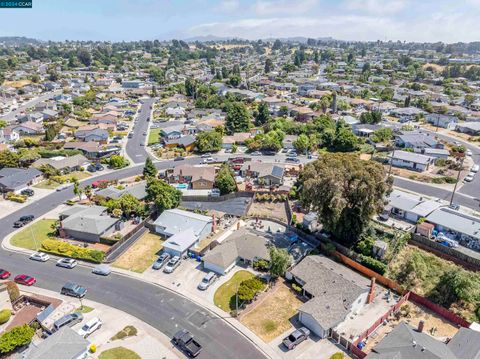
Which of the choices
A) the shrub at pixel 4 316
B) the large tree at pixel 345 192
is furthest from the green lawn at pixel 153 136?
the shrub at pixel 4 316

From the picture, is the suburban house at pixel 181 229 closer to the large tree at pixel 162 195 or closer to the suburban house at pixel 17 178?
the large tree at pixel 162 195

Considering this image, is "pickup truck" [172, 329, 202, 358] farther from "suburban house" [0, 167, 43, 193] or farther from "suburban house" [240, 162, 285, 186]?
"suburban house" [0, 167, 43, 193]

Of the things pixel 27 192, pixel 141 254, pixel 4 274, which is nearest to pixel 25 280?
pixel 4 274

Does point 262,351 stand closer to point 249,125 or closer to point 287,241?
point 287,241

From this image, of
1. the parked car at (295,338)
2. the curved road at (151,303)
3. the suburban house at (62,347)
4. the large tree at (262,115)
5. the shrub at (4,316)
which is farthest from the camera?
the large tree at (262,115)

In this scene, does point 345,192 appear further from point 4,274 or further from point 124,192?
point 4,274

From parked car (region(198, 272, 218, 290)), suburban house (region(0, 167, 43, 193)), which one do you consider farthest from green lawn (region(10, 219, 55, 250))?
parked car (region(198, 272, 218, 290))
